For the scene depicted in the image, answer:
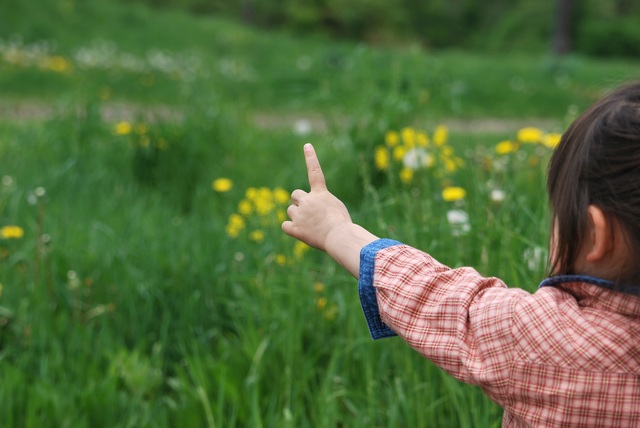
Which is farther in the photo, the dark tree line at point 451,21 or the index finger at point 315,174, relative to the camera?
the dark tree line at point 451,21

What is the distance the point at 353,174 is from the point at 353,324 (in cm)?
129

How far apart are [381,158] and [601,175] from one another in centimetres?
207

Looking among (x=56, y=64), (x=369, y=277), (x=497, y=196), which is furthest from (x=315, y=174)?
(x=56, y=64)

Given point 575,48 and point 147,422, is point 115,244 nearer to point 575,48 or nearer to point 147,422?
point 147,422

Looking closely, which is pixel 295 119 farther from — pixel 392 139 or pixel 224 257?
pixel 224 257

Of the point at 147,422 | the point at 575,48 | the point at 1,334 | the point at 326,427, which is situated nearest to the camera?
the point at 326,427

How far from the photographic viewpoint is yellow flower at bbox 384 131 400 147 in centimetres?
312

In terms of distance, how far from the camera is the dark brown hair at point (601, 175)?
100cm

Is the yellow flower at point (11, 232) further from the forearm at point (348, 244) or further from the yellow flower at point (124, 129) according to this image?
the forearm at point (348, 244)

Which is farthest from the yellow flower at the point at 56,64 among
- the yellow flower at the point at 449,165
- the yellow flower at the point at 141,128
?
the yellow flower at the point at 449,165

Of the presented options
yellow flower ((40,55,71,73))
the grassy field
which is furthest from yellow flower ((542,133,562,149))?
yellow flower ((40,55,71,73))

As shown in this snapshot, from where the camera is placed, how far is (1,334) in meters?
2.27

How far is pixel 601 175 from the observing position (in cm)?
102

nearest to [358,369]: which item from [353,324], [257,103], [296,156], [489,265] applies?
[353,324]
